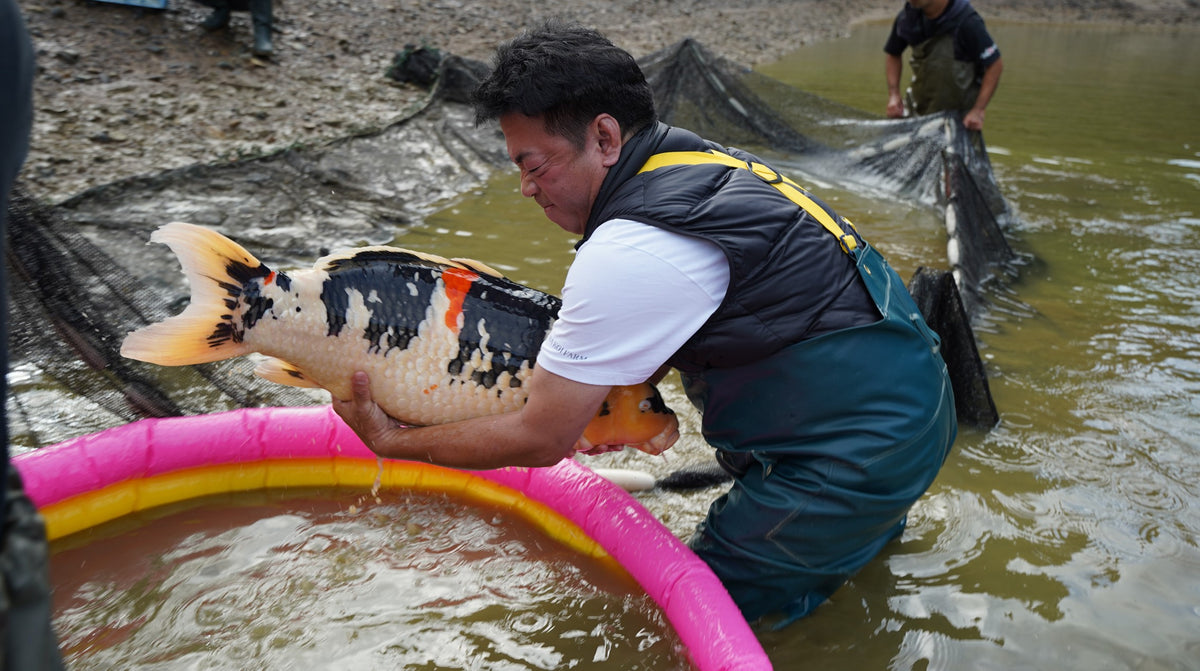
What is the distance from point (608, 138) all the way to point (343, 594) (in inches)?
71.2

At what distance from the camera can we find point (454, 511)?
3516mm

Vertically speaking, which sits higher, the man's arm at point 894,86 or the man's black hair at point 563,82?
the man's black hair at point 563,82

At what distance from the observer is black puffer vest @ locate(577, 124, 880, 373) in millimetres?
2180

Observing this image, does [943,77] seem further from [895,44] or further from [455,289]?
[455,289]

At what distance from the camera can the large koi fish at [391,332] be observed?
95.4 inches

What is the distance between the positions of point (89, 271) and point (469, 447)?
210cm

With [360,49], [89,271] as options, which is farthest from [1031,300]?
[360,49]

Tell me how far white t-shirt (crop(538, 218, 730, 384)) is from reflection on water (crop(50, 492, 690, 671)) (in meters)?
1.12

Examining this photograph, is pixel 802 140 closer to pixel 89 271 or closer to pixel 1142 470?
pixel 1142 470

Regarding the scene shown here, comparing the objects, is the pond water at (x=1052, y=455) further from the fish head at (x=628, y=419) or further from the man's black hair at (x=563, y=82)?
the man's black hair at (x=563, y=82)

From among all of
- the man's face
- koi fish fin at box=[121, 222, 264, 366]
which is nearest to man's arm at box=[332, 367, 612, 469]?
koi fish fin at box=[121, 222, 264, 366]

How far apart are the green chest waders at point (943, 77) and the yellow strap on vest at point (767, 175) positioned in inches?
233

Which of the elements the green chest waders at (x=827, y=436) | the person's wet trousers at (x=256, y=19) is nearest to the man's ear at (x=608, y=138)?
the green chest waders at (x=827, y=436)

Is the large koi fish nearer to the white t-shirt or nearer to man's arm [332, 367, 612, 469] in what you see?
man's arm [332, 367, 612, 469]
